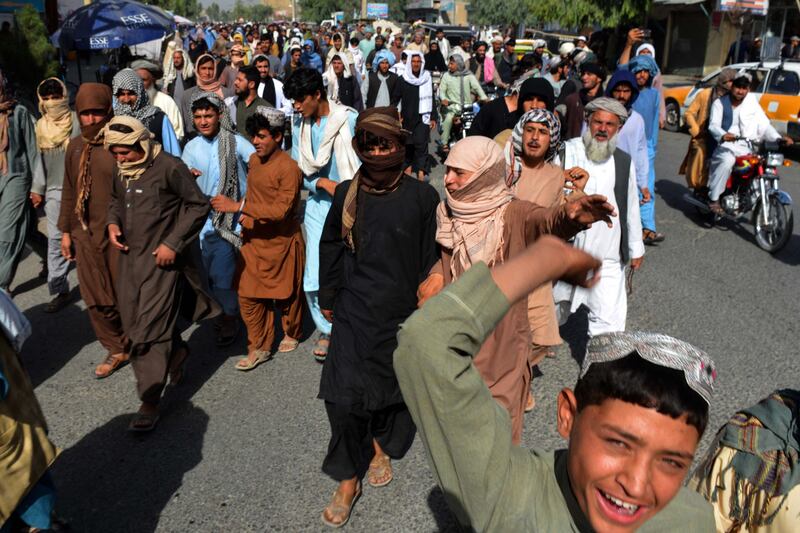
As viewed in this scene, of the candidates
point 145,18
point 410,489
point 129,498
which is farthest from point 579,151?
point 145,18

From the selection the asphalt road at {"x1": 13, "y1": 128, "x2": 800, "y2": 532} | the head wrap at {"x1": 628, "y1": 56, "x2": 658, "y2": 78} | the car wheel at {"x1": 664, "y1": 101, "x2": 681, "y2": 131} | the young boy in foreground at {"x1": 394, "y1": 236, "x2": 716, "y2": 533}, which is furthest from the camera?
the car wheel at {"x1": 664, "y1": 101, "x2": 681, "y2": 131}

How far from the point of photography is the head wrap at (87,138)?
4.47m

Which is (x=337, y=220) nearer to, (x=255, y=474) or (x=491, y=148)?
(x=491, y=148)

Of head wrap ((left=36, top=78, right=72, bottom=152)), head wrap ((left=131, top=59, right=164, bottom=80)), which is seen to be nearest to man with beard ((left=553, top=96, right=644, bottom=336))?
head wrap ((left=36, top=78, right=72, bottom=152))

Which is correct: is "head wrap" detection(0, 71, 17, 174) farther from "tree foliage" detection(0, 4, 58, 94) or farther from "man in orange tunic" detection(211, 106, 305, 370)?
"tree foliage" detection(0, 4, 58, 94)

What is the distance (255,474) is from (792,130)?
1204 centimetres

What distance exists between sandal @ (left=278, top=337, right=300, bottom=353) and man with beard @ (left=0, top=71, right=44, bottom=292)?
7.49 ft

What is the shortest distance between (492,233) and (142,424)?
7.98ft

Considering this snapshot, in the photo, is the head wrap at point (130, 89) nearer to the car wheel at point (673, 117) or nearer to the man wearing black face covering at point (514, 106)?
the man wearing black face covering at point (514, 106)

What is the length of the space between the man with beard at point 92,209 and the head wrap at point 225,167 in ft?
2.36

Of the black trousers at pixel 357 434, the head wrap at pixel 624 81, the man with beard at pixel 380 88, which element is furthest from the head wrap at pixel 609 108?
the man with beard at pixel 380 88

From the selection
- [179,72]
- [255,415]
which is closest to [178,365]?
[255,415]

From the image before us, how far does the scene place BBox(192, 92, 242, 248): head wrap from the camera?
5047 mm

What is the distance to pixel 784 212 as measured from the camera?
7.03 m
